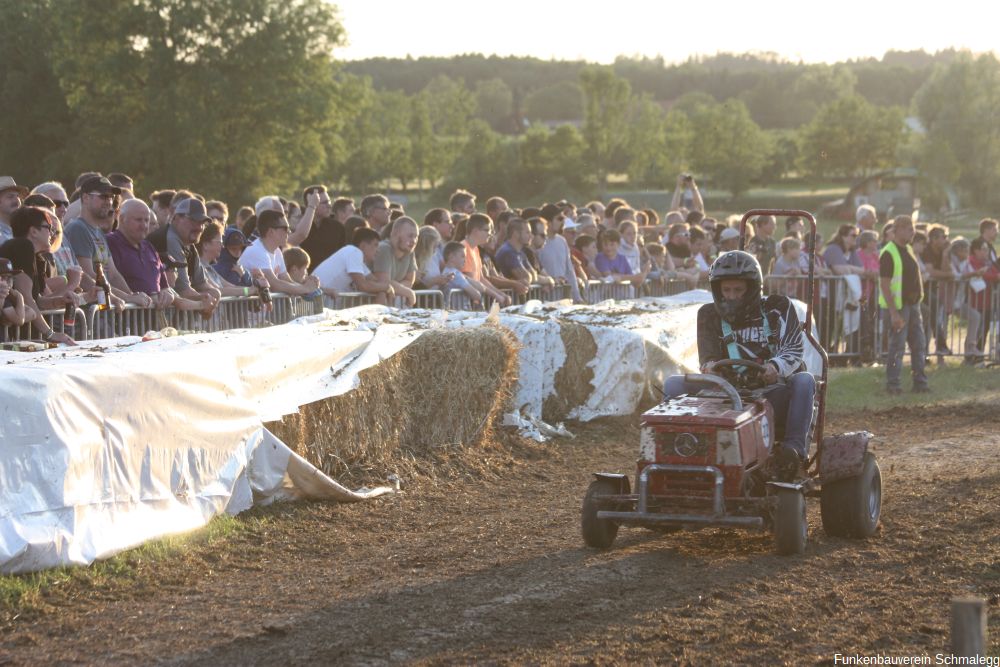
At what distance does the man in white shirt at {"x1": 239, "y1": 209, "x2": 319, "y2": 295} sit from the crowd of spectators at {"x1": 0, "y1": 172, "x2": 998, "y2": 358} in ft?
0.05

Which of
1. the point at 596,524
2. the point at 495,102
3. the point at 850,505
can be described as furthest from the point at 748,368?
the point at 495,102

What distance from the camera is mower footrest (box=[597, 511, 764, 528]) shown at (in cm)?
739

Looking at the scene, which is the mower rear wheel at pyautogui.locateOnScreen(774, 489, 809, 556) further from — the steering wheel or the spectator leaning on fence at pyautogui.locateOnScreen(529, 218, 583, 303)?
the spectator leaning on fence at pyautogui.locateOnScreen(529, 218, 583, 303)

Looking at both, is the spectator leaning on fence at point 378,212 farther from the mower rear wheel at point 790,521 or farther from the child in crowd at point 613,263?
the mower rear wheel at point 790,521

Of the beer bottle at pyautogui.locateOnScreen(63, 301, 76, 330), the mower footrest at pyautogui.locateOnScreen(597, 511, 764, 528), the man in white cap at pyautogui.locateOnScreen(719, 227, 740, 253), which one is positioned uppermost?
the beer bottle at pyautogui.locateOnScreen(63, 301, 76, 330)

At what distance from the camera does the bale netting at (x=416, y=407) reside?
9.52m

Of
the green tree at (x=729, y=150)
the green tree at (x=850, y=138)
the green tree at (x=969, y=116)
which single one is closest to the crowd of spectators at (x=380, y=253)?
the green tree at (x=729, y=150)

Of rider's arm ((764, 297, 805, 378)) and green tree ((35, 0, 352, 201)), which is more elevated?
green tree ((35, 0, 352, 201))

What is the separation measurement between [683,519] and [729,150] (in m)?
102

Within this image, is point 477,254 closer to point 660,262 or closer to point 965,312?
point 660,262

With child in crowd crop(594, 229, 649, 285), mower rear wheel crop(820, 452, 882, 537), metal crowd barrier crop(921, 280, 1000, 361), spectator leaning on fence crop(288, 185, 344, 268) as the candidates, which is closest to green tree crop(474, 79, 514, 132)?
metal crowd barrier crop(921, 280, 1000, 361)

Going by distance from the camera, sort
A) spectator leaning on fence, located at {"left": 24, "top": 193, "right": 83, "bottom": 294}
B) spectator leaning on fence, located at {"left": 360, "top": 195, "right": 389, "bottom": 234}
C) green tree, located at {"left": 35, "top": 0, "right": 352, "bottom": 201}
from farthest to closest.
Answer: green tree, located at {"left": 35, "top": 0, "right": 352, "bottom": 201}
spectator leaning on fence, located at {"left": 360, "top": 195, "right": 389, "bottom": 234}
spectator leaning on fence, located at {"left": 24, "top": 193, "right": 83, "bottom": 294}

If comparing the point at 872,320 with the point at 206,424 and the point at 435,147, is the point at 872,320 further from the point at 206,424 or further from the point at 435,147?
the point at 435,147

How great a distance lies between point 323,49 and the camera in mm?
65375
